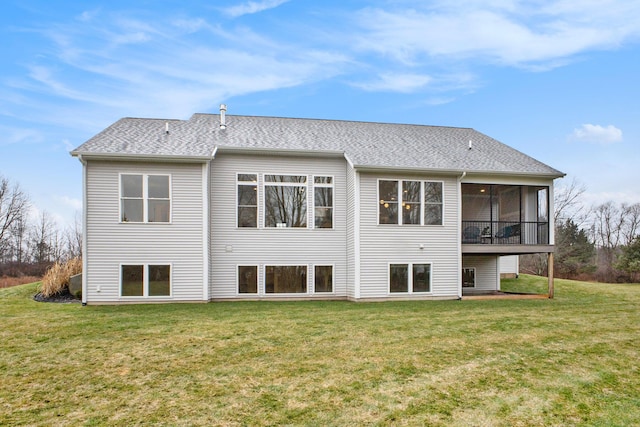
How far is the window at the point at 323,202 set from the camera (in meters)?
13.9

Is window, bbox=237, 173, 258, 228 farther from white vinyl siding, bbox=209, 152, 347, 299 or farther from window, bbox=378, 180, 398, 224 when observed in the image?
window, bbox=378, 180, 398, 224

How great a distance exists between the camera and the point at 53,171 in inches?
1230

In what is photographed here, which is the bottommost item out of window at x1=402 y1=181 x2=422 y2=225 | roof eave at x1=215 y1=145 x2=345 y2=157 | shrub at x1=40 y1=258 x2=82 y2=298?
shrub at x1=40 y1=258 x2=82 y2=298

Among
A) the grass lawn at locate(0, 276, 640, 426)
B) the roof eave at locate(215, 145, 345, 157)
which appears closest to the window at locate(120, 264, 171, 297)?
the grass lawn at locate(0, 276, 640, 426)

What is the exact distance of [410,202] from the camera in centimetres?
1381

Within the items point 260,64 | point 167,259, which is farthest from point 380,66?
point 167,259

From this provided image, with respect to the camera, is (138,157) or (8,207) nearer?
(138,157)

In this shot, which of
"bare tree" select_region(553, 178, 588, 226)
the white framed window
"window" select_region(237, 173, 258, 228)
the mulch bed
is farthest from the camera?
"bare tree" select_region(553, 178, 588, 226)

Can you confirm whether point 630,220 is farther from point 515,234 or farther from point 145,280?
point 145,280

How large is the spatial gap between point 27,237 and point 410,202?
121ft

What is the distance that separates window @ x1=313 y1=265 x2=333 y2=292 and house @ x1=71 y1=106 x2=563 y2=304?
0.03 m

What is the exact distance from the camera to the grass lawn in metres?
4.79

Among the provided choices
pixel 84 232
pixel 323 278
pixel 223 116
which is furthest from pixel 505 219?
pixel 84 232

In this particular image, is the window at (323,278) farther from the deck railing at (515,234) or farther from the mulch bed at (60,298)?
the mulch bed at (60,298)
